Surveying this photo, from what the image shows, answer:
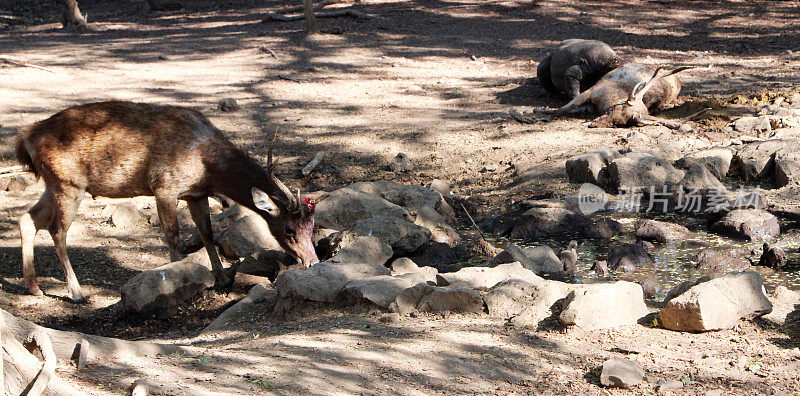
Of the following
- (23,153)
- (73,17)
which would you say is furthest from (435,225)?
(73,17)

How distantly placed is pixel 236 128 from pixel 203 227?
445 cm

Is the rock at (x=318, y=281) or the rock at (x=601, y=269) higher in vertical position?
the rock at (x=318, y=281)

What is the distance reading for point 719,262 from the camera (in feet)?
22.7

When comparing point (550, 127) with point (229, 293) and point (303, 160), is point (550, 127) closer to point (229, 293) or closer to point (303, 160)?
point (303, 160)

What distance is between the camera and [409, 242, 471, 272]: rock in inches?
291

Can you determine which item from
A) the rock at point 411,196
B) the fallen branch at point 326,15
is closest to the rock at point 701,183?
the rock at point 411,196

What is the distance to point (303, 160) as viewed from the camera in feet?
34.8

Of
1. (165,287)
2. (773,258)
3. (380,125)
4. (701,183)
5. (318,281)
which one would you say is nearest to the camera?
(318,281)

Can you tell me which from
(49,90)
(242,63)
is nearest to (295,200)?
(49,90)

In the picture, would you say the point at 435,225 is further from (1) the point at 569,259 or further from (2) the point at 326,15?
(2) the point at 326,15

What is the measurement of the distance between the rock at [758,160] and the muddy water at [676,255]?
125 cm

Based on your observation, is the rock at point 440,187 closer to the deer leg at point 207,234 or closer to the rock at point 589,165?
the rock at point 589,165

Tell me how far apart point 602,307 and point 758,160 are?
5.01m

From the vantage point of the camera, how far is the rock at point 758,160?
29.6ft
